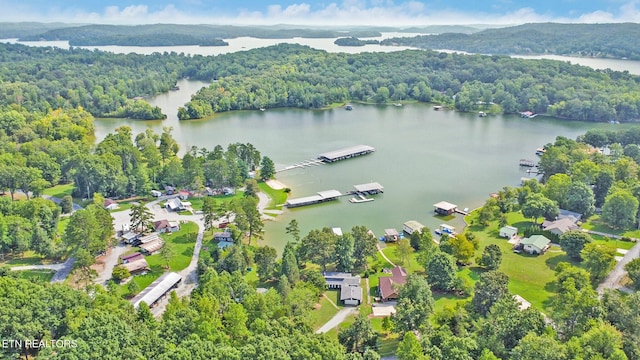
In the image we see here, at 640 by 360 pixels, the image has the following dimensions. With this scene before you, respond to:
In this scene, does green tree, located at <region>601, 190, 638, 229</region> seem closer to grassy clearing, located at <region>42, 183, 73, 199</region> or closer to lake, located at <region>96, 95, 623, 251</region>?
lake, located at <region>96, 95, 623, 251</region>

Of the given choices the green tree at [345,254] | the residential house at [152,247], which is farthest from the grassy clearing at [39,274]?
the green tree at [345,254]

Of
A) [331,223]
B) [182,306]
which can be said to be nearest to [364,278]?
[331,223]

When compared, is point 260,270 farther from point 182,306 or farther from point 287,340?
point 287,340

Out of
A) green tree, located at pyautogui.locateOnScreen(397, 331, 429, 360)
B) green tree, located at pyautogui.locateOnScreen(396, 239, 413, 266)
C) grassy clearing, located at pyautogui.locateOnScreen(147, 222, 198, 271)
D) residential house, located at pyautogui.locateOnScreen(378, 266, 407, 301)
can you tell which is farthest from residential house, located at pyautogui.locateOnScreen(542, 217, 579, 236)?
grassy clearing, located at pyautogui.locateOnScreen(147, 222, 198, 271)

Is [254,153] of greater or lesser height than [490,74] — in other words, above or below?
below

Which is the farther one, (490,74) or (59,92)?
(490,74)

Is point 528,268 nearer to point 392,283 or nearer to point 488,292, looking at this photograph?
point 488,292
